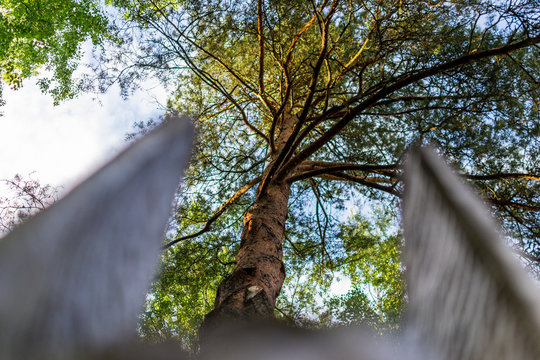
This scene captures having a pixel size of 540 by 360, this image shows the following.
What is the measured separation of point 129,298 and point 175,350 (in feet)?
0.71

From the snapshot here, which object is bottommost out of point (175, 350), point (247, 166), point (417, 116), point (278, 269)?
point (175, 350)

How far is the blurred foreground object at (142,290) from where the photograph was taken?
696 mm

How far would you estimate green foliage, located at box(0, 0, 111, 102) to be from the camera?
20.0 feet

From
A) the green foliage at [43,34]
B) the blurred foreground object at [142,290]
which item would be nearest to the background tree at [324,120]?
the blurred foreground object at [142,290]

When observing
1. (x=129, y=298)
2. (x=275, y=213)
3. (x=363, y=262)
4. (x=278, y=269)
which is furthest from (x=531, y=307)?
(x=363, y=262)

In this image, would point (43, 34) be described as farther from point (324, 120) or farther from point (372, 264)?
point (372, 264)

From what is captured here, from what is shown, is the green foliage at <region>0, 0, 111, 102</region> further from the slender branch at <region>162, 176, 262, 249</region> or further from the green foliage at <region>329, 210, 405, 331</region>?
the green foliage at <region>329, 210, 405, 331</region>

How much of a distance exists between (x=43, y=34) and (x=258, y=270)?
7361 mm

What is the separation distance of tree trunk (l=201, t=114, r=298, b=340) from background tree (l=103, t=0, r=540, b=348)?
0.01 m

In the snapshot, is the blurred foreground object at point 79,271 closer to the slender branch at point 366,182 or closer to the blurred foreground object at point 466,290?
the blurred foreground object at point 466,290

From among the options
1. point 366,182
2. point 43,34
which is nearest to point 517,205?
point 366,182

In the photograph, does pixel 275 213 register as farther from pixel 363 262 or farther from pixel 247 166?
pixel 363 262

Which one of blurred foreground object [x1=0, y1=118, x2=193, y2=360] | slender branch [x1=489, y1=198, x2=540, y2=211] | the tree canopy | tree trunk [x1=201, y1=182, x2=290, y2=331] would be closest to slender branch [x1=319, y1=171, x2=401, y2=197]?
the tree canopy

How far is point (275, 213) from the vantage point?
2.93 meters
